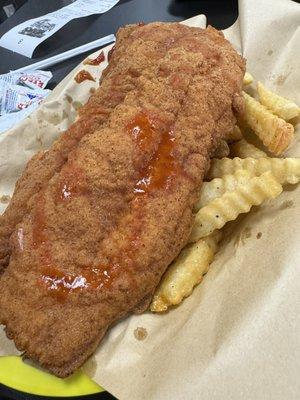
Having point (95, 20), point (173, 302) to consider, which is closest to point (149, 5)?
point (95, 20)

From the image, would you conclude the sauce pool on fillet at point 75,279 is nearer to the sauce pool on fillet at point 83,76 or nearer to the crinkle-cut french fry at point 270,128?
the crinkle-cut french fry at point 270,128

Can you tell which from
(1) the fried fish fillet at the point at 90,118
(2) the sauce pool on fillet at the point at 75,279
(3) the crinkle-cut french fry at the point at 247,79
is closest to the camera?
(2) the sauce pool on fillet at the point at 75,279

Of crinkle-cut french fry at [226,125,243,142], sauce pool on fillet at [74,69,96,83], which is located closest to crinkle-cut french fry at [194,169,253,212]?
crinkle-cut french fry at [226,125,243,142]

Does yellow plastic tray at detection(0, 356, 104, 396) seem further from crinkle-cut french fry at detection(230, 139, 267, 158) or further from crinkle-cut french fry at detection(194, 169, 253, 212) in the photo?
crinkle-cut french fry at detection(230, 139, 267, 158)

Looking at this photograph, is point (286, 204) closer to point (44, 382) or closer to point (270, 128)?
point (270, 128)

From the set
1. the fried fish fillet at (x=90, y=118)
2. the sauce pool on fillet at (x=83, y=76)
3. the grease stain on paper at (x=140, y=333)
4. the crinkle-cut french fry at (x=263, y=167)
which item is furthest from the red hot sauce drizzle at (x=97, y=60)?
the grease stain on paper at (x=140, y=333)

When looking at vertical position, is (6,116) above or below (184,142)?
below

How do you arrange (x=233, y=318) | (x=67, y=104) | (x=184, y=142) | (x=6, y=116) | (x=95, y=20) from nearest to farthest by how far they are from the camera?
(x=233, y=318) → (x=184, y=142) → (x=67, y=104) → (x=6, y=116) → (x=95, y=20)

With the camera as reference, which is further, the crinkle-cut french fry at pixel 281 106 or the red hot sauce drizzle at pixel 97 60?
the red hot sauce drizzle at pixel 97 60

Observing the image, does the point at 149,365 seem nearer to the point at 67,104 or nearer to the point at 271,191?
the point at 271,191
